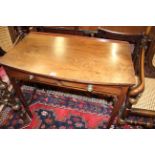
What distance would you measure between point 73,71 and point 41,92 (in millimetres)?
960

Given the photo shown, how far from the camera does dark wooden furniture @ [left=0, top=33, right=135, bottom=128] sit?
1078 millimetres

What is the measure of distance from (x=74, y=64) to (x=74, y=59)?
0.22ft

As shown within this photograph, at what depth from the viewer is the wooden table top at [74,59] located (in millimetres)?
1087

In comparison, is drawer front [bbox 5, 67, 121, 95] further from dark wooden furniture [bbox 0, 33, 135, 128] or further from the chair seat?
the chair seat

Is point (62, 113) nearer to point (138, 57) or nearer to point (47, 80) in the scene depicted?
point (47, 80)

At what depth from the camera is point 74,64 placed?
3.94 ft

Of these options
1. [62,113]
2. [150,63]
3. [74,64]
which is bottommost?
[62,113]

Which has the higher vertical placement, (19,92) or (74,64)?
(74,64)

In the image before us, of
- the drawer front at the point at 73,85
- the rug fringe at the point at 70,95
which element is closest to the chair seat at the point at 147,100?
the drawer front at the point at 73,85

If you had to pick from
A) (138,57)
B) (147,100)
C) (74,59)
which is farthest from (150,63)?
(74,59)

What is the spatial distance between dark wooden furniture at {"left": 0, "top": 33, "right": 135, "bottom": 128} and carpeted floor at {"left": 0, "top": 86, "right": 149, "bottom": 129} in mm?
359

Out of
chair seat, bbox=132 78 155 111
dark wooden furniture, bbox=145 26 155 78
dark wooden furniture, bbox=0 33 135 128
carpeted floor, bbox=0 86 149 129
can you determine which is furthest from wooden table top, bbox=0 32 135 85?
carpeted floor, bbox=0 86 149 129
